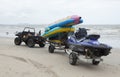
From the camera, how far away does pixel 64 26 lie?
1340cm

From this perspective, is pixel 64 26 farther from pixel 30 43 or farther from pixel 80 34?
pixel 30 43

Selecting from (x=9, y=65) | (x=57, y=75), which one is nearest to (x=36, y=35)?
(x=9, y=65)

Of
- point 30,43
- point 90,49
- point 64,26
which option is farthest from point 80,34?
point 30,43

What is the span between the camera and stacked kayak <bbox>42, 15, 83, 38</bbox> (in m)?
12.9

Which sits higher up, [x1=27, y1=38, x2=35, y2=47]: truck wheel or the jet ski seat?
the jet ski seat

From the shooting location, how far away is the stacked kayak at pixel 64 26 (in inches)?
Result: 507

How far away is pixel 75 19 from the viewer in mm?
12820

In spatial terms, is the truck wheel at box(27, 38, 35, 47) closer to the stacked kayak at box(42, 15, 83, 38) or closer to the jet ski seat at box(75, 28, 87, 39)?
the stacked kayak at box(42, 15, 83, 38)

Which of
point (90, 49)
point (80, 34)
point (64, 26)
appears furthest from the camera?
point (64, 26)

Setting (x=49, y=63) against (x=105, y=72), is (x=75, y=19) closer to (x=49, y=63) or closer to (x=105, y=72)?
(x=49, y=63)

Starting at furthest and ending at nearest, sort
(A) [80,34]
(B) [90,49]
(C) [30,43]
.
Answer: (C) [30,43] → (A) [80,34] → (B) [90,49]

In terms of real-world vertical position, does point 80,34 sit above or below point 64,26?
below

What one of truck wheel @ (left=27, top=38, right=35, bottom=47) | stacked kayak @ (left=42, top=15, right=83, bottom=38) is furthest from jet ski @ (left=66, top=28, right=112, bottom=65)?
truck wheel @ (left=27, top=38, right=35, bottom=47)

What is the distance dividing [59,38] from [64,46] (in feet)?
1.90
